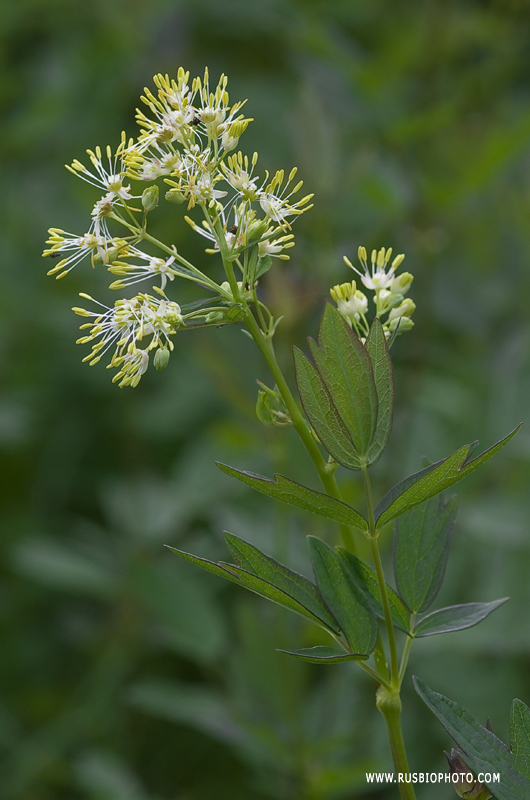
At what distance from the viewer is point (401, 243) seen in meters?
2.04

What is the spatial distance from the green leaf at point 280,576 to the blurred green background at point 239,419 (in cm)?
81

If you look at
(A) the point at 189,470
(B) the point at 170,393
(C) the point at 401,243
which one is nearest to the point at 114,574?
(A) the point at 189,470

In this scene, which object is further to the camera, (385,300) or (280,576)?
(385,300)

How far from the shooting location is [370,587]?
766 millimetres

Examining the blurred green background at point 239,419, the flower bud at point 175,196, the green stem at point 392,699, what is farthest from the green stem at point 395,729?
the blurred green background at point 239,419

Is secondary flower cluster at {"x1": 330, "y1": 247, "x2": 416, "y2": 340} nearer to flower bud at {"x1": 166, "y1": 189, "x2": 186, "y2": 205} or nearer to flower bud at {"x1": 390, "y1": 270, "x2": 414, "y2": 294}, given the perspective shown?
flower bud at {"x1": 390, "y1": 270, "x2": 414, "y2": 294}

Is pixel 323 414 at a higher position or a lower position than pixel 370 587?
higher

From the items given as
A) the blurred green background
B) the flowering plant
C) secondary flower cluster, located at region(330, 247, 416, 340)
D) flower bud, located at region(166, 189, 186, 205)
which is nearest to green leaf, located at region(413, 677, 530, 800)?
the flowering plant

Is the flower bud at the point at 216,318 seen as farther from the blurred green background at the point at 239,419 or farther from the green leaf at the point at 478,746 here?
the blurred green background at the point at 239,419

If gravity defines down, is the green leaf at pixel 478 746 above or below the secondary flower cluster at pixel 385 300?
below

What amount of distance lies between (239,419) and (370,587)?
4.49 ft

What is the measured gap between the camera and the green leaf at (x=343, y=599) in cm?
74

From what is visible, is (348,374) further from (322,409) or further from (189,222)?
(189,222)

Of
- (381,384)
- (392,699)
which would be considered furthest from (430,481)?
(392,699)
